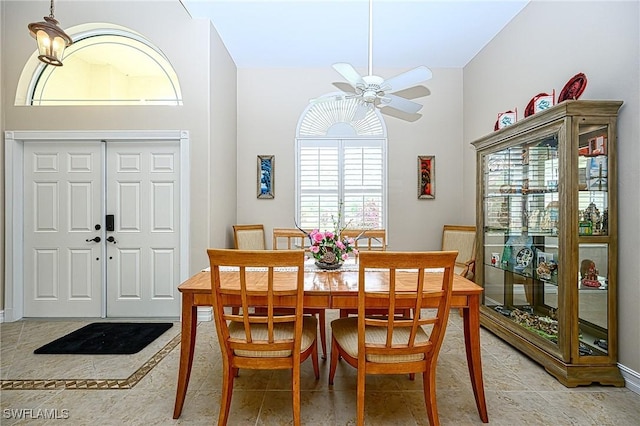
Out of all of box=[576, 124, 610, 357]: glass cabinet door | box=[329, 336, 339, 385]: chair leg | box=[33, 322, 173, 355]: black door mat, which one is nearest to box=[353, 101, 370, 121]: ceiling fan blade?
box=[576, 124, 610, 357]: glass cabinet door

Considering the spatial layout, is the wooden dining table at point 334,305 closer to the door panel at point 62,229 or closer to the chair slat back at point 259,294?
the chair slat back at point 259,294

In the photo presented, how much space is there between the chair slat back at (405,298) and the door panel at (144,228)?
2.65 metres

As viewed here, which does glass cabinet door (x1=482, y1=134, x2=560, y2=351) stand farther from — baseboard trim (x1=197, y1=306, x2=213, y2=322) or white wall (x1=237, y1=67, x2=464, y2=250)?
baseboard trim (x1=197, y1=306, x2=213, y2=322)

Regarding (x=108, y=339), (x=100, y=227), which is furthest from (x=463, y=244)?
(x=100, y=227)

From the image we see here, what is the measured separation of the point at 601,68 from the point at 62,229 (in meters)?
5.38

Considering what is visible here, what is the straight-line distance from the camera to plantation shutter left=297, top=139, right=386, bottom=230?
4.46 m

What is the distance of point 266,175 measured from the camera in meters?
4.48

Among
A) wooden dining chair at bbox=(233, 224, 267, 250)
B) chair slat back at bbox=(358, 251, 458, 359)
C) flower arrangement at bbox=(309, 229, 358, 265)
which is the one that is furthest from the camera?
wooden dining chair at bbox=(233, 224, 267, 250)

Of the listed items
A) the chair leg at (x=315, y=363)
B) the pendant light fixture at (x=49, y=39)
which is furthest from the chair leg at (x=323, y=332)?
the pendant light fixture at (x=49, y=39)

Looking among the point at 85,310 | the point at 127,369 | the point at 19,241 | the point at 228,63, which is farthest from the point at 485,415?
the point at 19,241

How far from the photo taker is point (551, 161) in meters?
2.46

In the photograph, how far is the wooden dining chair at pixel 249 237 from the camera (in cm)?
406

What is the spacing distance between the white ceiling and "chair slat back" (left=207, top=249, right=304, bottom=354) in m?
2.83

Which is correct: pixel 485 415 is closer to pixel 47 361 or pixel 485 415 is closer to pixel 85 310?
pixel 47 361
